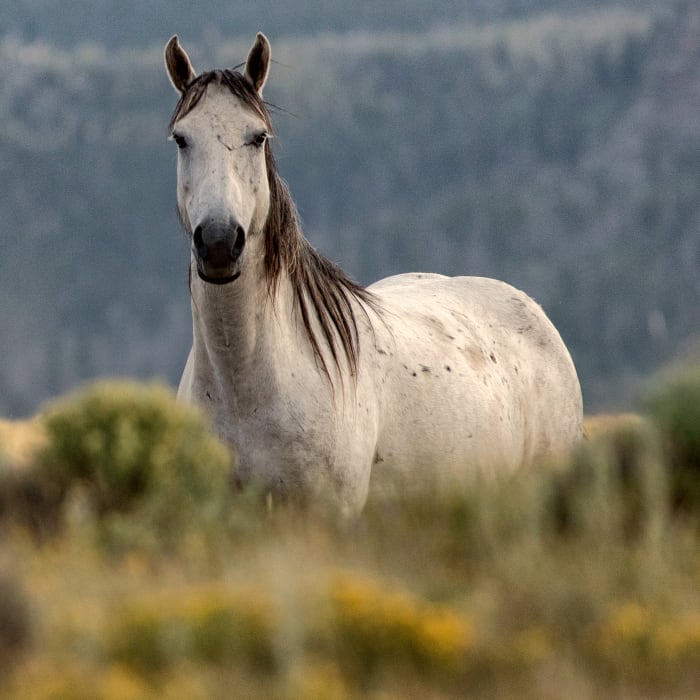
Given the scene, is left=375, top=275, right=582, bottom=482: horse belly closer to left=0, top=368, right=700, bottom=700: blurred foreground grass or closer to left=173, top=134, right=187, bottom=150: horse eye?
left=0, top=368, right=700, bottom=700: blurred foreground grass

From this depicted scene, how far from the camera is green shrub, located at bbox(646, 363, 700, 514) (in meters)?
5.30

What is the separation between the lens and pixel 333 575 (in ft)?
13.7

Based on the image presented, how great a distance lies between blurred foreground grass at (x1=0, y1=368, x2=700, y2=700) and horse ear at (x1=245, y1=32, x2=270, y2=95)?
2.30 metres

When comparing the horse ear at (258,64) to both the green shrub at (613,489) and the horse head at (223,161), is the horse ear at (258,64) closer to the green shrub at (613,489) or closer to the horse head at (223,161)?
the horse head at (223,161)

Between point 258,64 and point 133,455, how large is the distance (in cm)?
283

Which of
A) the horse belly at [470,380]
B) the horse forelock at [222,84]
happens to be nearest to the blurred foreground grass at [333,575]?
the horse belly at [470,380]

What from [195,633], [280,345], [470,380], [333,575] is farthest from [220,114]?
[195,633]

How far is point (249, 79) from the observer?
23.2 ft

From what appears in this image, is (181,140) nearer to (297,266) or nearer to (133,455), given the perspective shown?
Result: (297,266)

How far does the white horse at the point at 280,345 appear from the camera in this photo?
6578mm

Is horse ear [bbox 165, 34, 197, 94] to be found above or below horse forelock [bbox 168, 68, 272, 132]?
above

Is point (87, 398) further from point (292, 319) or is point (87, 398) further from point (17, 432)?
point (17, 432)

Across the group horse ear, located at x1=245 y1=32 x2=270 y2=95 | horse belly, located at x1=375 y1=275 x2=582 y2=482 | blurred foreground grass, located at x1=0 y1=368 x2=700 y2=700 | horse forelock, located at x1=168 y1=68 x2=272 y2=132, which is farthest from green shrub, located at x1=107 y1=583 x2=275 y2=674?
horse ear, located at x1=245 y1=32 x2=270 y2=95

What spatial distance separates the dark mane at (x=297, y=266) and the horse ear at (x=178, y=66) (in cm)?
22
